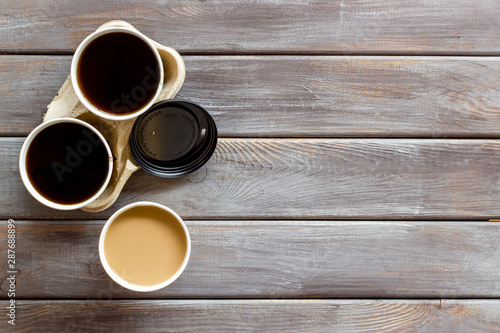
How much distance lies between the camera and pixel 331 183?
681 millimetres

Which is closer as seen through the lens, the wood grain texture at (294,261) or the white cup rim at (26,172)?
the white cup rim at (26,172)

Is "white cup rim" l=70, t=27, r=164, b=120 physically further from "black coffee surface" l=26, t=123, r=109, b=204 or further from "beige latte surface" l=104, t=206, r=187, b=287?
"beige latte surface" l=104, t=206, r=187, b=287

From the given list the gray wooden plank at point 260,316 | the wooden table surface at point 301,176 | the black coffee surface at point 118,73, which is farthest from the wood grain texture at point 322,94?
the gray wooden plank at point 260,316

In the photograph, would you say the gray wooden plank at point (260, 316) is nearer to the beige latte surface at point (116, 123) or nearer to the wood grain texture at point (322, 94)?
the beige latte surface at point (116, 123)

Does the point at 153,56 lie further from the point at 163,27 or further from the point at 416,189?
the point at 416,189

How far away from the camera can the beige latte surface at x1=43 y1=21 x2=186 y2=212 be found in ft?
2.05

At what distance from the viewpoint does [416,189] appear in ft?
2.25

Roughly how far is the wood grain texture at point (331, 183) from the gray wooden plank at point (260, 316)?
0.15 metres

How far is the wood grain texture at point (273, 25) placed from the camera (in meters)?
0.67

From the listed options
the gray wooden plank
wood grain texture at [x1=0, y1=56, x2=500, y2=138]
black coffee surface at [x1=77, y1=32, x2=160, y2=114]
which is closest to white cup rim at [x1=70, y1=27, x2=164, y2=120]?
black coffee surface at [x1=77, y1=32, x2=160, y2=114]

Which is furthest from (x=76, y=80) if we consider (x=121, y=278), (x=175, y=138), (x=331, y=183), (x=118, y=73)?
(x=331, y=183)

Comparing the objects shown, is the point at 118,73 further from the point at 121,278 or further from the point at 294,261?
the point at 294,261

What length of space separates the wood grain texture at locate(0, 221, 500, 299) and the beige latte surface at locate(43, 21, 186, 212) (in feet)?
0.25

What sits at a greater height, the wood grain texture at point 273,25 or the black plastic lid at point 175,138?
the wood grain texture at point 273,25
